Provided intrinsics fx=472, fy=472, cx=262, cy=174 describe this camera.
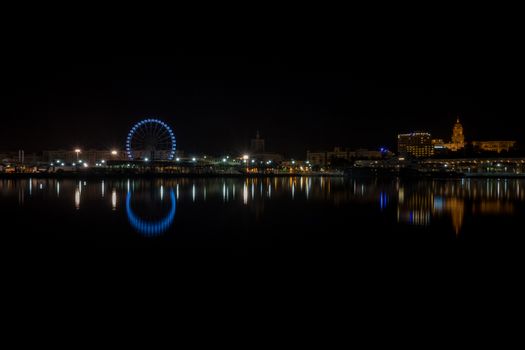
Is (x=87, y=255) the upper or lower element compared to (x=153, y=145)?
lower

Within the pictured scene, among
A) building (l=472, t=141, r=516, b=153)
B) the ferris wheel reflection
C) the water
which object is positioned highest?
building (l=472, t=141, r=516, b=153)

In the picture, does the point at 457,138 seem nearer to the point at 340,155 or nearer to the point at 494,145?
the point at 494,145

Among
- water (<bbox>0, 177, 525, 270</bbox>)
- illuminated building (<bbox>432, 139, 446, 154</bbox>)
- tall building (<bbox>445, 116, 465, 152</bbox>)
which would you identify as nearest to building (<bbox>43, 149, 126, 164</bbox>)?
illuminated building (<bbox>432, 139, 446, 154</bbox>)

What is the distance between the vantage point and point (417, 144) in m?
91.6

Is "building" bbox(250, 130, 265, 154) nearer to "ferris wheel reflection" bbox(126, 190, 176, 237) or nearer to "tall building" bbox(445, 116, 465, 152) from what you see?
"tall building" bbox(445, 116, 465, 152)

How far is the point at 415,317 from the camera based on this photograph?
392 cm

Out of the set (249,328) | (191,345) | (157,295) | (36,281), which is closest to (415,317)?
(249,328)

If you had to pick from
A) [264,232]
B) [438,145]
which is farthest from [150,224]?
[438,145]

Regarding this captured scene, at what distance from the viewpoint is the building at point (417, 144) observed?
90.3 meters

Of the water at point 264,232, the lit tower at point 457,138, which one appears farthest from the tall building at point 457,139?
the water at point 264,232

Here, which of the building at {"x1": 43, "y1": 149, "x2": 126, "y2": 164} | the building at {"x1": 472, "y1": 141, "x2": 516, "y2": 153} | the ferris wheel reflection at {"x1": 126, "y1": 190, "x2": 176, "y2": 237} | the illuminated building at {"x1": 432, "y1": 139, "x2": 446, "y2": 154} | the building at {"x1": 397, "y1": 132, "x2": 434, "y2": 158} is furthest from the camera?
the building at {"x1": 397, "y1": 132, "x2": 434, "y2": 158}

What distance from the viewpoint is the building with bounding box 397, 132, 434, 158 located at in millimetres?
90281

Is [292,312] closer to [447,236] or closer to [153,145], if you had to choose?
[447,236]

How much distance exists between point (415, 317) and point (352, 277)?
122 cm
